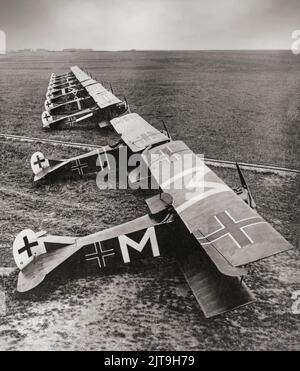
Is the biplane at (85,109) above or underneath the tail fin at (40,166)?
above

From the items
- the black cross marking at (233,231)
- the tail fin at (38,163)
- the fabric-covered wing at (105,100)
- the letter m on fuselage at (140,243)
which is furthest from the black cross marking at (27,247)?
the fabric-covered wing at (105,100)

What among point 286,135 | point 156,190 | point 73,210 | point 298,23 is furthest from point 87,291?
point 286,135

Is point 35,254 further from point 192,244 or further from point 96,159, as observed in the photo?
point 96,159

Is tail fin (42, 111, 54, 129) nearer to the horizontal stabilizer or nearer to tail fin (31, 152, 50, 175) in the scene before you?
tail fin (31, 152, 50, 175)

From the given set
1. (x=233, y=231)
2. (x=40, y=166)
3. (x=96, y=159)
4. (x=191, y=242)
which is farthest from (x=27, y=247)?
(x=96, y=159)

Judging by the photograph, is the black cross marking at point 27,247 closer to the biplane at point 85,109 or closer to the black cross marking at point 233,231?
the black cross marking at point 233,231

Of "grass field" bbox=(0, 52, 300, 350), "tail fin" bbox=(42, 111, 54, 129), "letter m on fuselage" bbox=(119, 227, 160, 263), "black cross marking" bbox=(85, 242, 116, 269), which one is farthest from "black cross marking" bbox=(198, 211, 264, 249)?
"tail fin" bbox=(42, 111, 54, 129)

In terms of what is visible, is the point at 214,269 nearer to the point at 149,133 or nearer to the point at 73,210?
the point at 73,210
